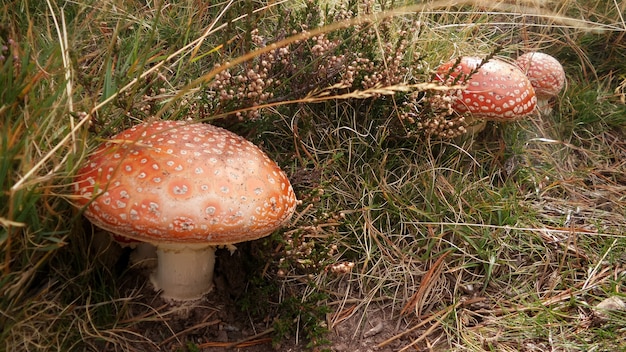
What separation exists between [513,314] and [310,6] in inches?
66.7

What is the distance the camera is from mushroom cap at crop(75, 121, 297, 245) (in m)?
1.81

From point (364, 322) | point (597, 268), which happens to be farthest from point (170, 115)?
point (597, 268)

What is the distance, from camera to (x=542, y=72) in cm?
342

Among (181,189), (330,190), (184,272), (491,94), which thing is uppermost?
(181,189)

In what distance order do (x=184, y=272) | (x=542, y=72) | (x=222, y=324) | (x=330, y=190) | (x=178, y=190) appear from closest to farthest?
1. (x=178, y=190)
2. (x=184, y=272)
3. (x=222, y=324)
4. (x=330, y=190)
5. (x=542, y=72)

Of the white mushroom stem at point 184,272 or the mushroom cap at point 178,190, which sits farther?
the white mushroom stem at point 184,272

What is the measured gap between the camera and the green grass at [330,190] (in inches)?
79.0

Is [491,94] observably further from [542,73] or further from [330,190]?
[330,190]

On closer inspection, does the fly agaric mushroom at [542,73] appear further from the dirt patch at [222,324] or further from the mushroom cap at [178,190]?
the mushroom cap at [178,190]

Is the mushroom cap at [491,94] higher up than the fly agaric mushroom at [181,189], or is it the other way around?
the fly agaric mushroom at [181,189]

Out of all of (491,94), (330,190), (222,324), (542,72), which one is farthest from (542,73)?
(222,324)

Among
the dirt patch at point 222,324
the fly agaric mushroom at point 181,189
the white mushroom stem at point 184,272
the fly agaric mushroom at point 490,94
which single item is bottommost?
the dirt patch at point 222,324

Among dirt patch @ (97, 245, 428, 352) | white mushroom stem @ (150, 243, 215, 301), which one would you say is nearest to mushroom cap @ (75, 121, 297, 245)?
white mushroom stem @ (150, 243, 215, 301)

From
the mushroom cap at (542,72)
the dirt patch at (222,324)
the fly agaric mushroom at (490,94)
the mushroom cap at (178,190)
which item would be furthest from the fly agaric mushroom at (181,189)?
the mushroom cap at (542,72)
